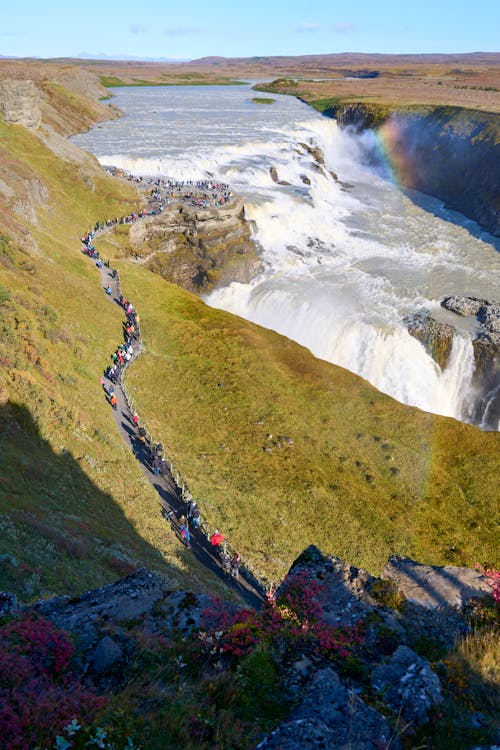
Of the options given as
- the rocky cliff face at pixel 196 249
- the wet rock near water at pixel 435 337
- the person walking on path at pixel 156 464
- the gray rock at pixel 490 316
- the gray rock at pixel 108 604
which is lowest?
the person walking on path at pixel 156 464

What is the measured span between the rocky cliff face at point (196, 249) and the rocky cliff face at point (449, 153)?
49755 mm

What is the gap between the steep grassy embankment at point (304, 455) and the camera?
27688 mm

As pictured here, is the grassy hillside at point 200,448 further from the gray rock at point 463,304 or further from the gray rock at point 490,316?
the gray rock at point 463,304

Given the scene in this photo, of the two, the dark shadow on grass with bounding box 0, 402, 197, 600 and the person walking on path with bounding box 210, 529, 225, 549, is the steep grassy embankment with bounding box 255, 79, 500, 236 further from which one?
the dark shadow on grass with bounding box 0, 402, 197, 600

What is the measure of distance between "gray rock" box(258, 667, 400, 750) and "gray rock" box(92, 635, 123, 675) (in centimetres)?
318

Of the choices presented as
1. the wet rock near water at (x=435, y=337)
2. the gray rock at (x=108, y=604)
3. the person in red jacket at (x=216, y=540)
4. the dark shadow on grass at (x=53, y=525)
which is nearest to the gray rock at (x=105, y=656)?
the gray rock at (x=108, y=604)

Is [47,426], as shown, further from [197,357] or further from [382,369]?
[382,369]

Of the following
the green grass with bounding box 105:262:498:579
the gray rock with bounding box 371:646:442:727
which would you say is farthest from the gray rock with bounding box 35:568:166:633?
the green grass with bounding box 105:262:498:579

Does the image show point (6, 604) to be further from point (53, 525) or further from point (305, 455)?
point (305, 455)

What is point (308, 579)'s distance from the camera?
41.4ft

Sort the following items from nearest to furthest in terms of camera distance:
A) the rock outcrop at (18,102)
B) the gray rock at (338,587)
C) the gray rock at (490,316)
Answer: the gray rock at (338,587) → the gray rock at (490,316) → the rock outcrop at (18,102)

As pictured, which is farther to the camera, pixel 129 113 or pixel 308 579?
pixel 129 113

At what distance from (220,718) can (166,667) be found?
5.36 ft

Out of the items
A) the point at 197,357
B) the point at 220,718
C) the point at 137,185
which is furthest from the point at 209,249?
the point at 220,718
